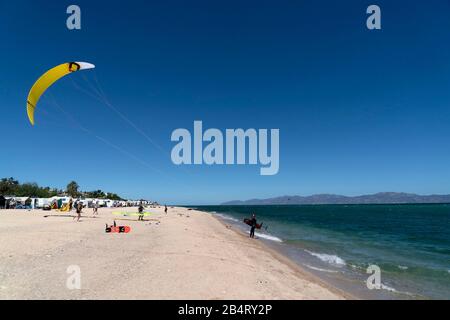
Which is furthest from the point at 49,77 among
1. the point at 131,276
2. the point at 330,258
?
the point at 330,258

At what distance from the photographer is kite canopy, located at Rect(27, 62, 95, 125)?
1667 centimetres

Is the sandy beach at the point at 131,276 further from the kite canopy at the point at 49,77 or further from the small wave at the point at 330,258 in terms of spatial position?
the small wave at the point at 330,258

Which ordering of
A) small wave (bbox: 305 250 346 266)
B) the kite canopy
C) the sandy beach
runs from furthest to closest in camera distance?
small wave (bbox: 305 250 346 266), the kite canopy, the sandy beach

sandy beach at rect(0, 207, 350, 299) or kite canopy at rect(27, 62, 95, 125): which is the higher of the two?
kite canopy at rect(27, 62, 95, 125)

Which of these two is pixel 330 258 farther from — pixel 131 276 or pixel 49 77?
pixel 49 77

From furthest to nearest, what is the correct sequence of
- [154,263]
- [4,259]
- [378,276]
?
[378,276], [154,263], [4,259]

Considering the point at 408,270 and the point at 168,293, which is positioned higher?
the point at 168,293

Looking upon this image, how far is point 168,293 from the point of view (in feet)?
25.3

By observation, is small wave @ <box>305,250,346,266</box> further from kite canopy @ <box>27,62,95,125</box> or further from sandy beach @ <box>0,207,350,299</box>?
kite canopy @ <box>27,62,95,125</box>

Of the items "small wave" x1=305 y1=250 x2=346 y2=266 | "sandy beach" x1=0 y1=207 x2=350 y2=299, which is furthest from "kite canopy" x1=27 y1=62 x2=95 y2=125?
"small wave" x1=305 y1=250 x2=346 y2=266

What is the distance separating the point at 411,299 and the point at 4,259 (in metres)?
14.1
